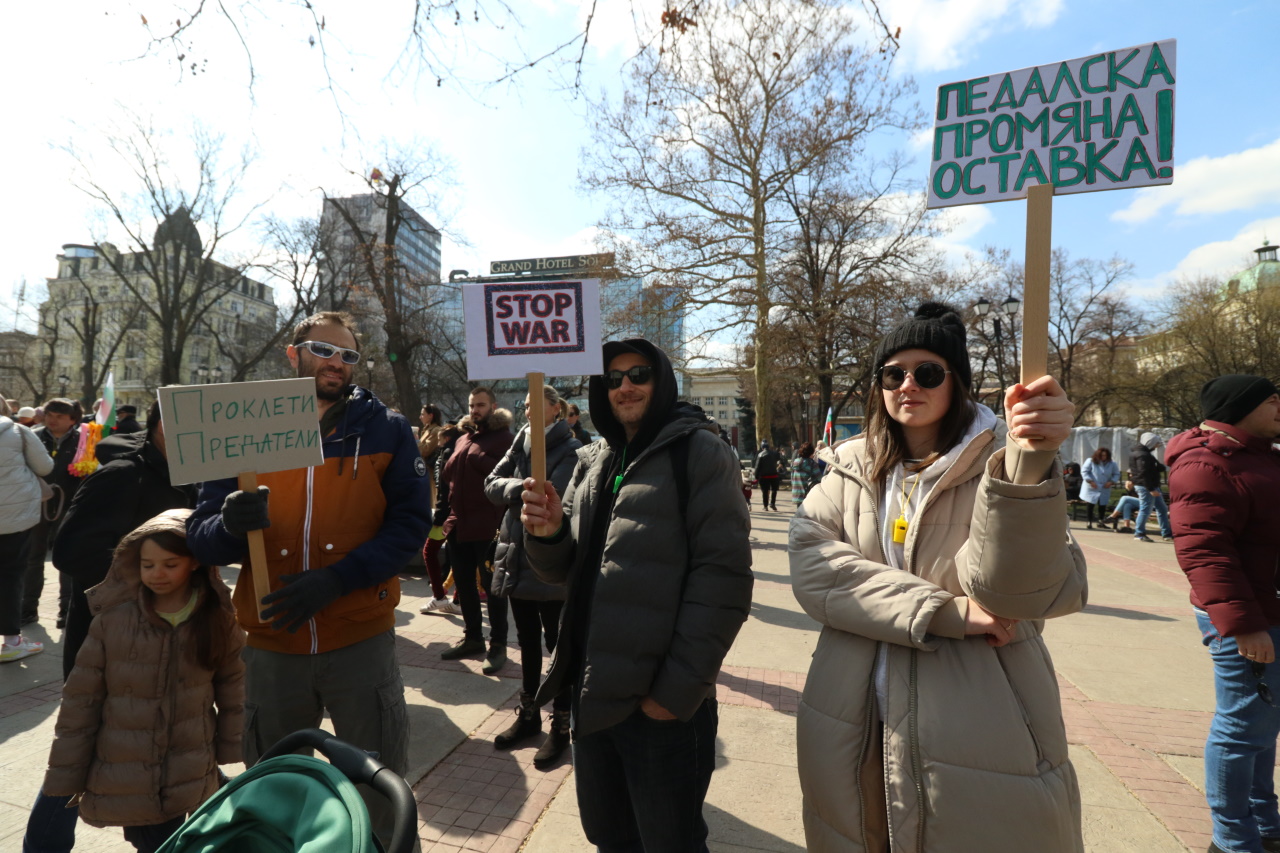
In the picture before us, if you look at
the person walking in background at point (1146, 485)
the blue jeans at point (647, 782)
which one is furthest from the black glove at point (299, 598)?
the person walking in background at point (1146, 485)

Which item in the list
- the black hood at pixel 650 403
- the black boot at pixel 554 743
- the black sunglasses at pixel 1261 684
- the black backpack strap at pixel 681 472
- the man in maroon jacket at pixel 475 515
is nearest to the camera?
the black backpack strap at pixel 681 472

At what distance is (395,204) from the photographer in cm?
2398

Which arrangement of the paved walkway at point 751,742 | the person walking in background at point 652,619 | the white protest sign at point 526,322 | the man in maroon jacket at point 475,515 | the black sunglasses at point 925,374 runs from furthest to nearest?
the man in maroon jacket at point 475,515 < the paved walkway at point 751,742 < the white protest sign at point 526,322 < the person walking in background at point 652,619 < the black sunglasses at point 925,374

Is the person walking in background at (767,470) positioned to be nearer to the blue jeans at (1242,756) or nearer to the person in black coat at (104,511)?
the blue jeans at (1242,756)

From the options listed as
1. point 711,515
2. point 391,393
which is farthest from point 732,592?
point 391,393

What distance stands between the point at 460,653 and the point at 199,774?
271cm

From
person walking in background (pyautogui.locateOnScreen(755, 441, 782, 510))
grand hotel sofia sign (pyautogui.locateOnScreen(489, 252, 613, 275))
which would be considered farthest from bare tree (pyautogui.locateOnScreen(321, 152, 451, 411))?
grand hotel sofia sign (pyautogui.locateOnScreen(489, 252, 613, 275))

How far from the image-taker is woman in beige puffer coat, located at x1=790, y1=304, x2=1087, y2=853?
1.46 metres

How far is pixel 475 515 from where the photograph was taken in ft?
16.5

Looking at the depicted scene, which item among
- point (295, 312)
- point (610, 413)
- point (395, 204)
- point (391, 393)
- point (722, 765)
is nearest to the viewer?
point (610, 413)

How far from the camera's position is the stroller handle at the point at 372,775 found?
114 centimetres

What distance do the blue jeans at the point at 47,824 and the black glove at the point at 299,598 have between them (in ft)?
4.12

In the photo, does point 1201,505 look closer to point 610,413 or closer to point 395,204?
point 610,413

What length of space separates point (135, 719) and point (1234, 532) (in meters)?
4.43
